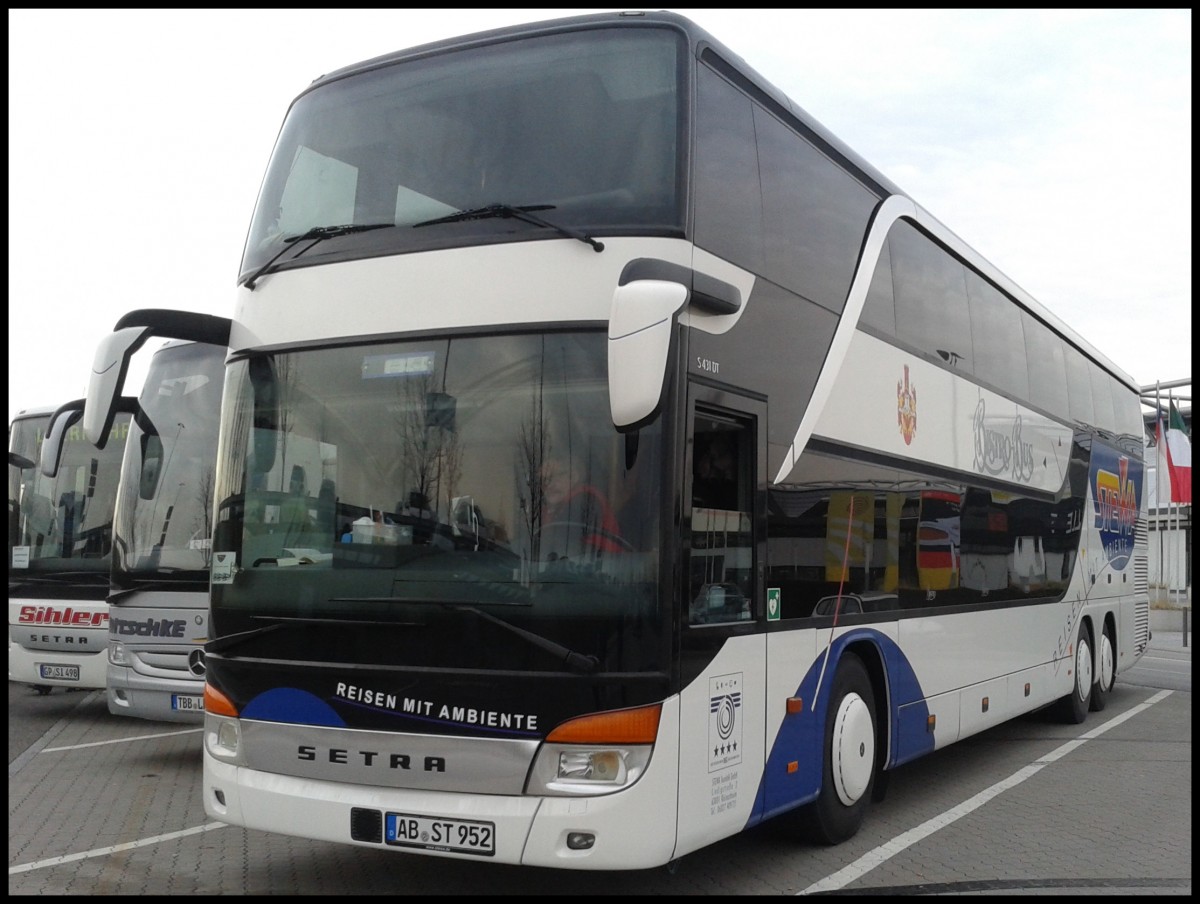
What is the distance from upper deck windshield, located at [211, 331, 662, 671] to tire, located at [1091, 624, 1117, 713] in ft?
33.8

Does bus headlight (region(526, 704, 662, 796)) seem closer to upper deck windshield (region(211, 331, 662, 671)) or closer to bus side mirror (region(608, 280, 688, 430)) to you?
upper deck windshield (region(211, 331, 662, 671))

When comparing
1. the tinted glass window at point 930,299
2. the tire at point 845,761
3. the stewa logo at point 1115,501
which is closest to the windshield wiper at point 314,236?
the tire at point 845,761

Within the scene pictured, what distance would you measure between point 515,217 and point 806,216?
213cm

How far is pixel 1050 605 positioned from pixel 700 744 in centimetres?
753

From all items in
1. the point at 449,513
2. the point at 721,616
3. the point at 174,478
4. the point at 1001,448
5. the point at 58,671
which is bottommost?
the point at 58,671

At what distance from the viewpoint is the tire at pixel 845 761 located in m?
7.41

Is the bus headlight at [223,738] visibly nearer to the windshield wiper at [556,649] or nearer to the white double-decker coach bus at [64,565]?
the windshield wiper at [556,649]

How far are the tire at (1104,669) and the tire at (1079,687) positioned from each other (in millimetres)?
432

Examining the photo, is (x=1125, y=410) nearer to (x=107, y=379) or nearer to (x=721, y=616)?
(x=721, y=616)

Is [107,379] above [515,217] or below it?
below

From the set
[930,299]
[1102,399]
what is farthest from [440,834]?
[1102,399]

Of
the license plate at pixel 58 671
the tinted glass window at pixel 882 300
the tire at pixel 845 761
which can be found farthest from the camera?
the license plate at pixel 58 671

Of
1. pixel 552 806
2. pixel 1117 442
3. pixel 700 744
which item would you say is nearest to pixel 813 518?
pixel 700 744

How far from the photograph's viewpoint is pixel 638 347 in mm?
5031
